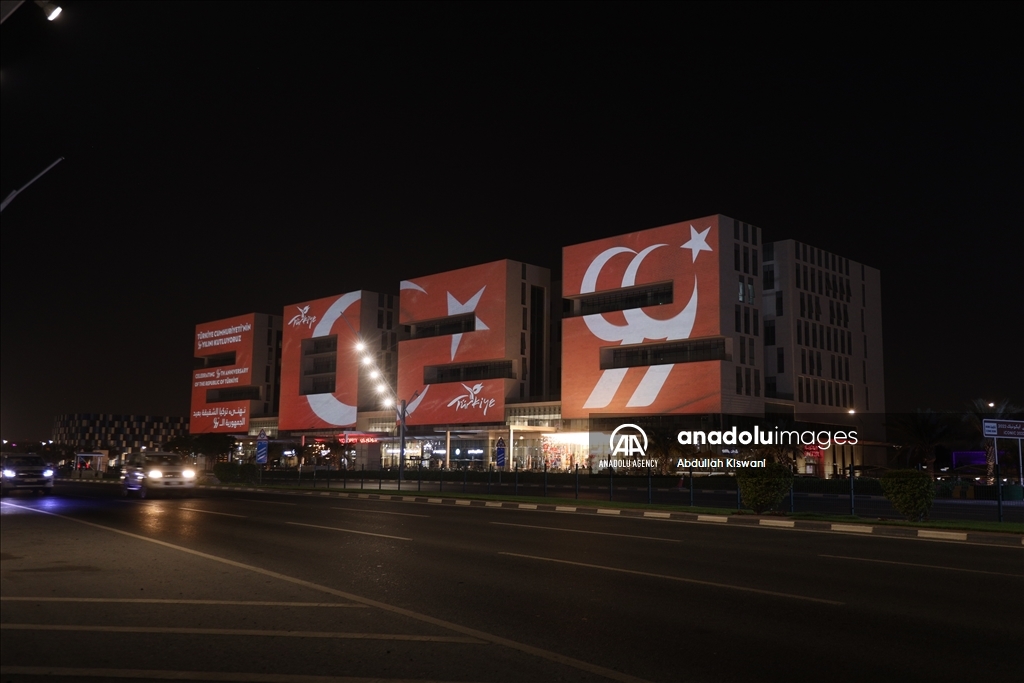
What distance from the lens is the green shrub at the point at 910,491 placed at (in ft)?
66.4

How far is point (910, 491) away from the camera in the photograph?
2033 centimetres

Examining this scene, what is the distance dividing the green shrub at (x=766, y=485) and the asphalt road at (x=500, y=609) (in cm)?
643

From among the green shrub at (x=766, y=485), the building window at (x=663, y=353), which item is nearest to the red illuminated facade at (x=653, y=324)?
the building window at (x=663, y=353)

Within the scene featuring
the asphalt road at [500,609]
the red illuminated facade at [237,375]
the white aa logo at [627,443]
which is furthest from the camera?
the red illuminated facade at [237,375]

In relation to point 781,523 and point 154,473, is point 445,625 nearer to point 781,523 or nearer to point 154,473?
point 781,523

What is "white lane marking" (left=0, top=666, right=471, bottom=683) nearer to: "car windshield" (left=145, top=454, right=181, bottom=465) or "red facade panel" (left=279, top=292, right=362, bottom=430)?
"car windshield" (left=145, top=454, right=181, bottom=465)

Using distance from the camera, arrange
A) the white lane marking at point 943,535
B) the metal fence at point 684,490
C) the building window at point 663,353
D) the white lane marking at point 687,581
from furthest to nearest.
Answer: the building window at point 663,353 < the metal fence at point 684,490 < the white lane marking at point 943,535 < the white lane marking at point 687,581

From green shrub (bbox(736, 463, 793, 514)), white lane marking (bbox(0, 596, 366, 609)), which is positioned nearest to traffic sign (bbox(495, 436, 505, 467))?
green shrub (bbox(736, 463, 793, 514))

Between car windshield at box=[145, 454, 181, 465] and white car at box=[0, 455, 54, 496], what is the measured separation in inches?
200

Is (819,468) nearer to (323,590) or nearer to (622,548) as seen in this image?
(622,548)

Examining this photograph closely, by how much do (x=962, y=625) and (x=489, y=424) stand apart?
248ft

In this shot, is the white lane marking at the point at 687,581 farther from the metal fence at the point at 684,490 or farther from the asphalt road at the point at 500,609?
the metal fence at the point at 684,490

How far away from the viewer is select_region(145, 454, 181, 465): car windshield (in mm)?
31906

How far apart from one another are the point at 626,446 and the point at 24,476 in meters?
47.8
